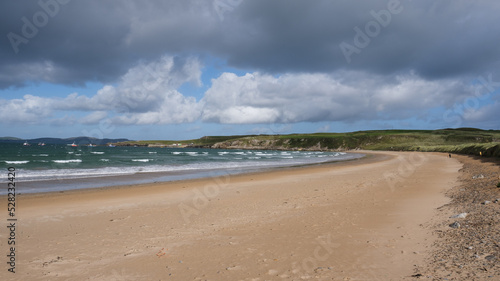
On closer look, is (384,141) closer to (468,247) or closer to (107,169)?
(107,169)

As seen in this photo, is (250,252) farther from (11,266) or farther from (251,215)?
(11,266)

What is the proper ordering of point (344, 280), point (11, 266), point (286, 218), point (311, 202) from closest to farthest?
point (344, 280) < point (11, 266) < point (286, 218) < point (311, 202)

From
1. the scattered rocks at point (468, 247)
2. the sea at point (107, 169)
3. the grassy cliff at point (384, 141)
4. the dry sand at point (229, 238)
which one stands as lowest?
the sea at point (107, 169)

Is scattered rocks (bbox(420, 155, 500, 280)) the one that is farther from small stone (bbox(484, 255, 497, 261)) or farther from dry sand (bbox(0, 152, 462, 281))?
dry sand (bbox(0, 152, 462, 281))

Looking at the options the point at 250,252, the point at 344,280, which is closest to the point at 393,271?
the point at 344,280

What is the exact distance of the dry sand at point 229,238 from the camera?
5.80 metres

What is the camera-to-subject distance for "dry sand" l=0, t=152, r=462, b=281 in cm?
580

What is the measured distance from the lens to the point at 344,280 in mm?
5090

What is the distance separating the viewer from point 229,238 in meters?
7.98

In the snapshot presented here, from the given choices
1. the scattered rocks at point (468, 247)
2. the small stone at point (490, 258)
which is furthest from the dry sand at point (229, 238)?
the small stone at point (490, 258)

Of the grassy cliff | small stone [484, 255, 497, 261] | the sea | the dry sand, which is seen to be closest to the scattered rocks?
small stone [484, 255, 497, 261]

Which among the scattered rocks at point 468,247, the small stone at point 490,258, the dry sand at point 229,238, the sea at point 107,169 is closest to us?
the scattered rocks at point 468,247

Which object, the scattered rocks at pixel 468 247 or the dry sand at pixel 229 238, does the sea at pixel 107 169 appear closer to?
the dry sand at pixel 229 238

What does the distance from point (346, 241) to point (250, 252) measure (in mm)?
2478
